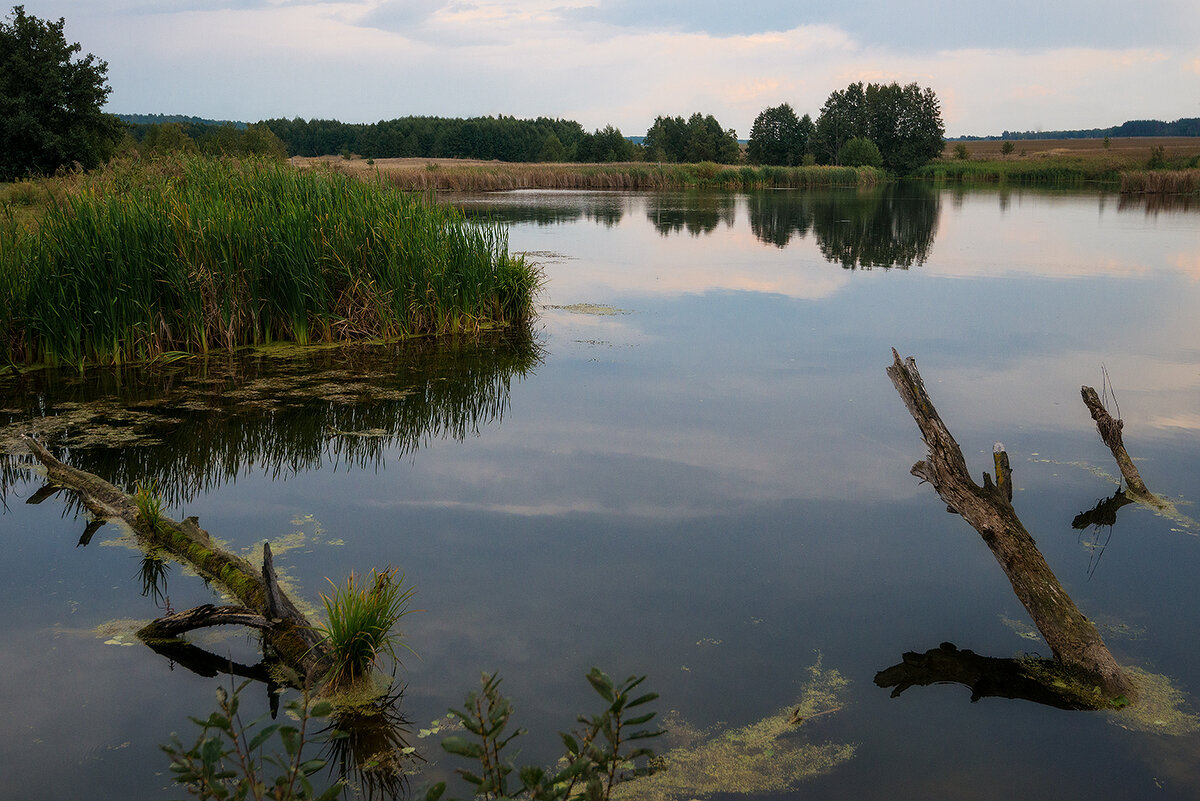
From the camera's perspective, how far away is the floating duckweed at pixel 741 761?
10.2 feet

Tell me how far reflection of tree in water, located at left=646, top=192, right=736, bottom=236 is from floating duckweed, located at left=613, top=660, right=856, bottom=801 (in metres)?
20.8

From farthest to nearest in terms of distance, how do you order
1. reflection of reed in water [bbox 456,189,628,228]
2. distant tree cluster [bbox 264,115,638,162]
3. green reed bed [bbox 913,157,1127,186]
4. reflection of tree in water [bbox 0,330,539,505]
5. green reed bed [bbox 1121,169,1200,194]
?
distant tree cluster [bbox 264,115,638,162], green reed bed [bbox 913,157,1127,186], green reed bed [bbox 1121,169,1200,194], reflection of reed in water [bbox 456,189,628,228], reflection of tree in water [bbox 0,330,539,505]

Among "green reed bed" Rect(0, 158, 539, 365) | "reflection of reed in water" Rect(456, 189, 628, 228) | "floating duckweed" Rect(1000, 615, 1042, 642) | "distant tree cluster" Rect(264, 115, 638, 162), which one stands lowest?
"floating duckweed" Rect(1000, 615, 1042, 642)

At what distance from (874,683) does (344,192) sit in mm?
8666

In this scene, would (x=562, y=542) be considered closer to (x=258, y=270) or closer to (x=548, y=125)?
(x=258, y=270)

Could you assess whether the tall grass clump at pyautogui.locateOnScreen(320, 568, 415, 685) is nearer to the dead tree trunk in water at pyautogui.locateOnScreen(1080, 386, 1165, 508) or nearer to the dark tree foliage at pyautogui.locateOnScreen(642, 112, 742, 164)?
the dead tree trunk in water at pyautogui.locateOnScreen(1080, 386, 1165, 508)

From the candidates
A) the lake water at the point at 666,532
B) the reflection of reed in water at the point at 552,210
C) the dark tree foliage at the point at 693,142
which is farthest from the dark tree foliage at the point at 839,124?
the lake water at the point at 666,532

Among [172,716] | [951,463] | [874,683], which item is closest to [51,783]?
[172,716]

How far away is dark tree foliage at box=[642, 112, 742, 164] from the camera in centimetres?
8275

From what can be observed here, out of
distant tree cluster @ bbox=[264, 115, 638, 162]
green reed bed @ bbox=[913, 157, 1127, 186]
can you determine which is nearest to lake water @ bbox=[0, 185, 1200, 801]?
green reed bed @ bbox=[913, 157, 1127, 186]

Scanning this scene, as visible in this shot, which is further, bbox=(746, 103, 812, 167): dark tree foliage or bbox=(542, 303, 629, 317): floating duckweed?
bbox=(746, 103, 812, 167): dark tree foliage

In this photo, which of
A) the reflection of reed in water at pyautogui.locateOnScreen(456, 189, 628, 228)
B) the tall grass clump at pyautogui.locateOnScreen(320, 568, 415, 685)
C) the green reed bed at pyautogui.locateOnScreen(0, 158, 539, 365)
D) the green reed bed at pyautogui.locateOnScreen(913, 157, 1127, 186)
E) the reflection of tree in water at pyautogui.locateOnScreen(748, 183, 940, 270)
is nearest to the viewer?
the tall grass clump at pyautogui.locateOnScreen(320, 568, 415, 685)

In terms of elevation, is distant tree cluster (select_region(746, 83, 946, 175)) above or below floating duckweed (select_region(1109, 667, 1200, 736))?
above

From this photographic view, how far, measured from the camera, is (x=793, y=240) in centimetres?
2200
